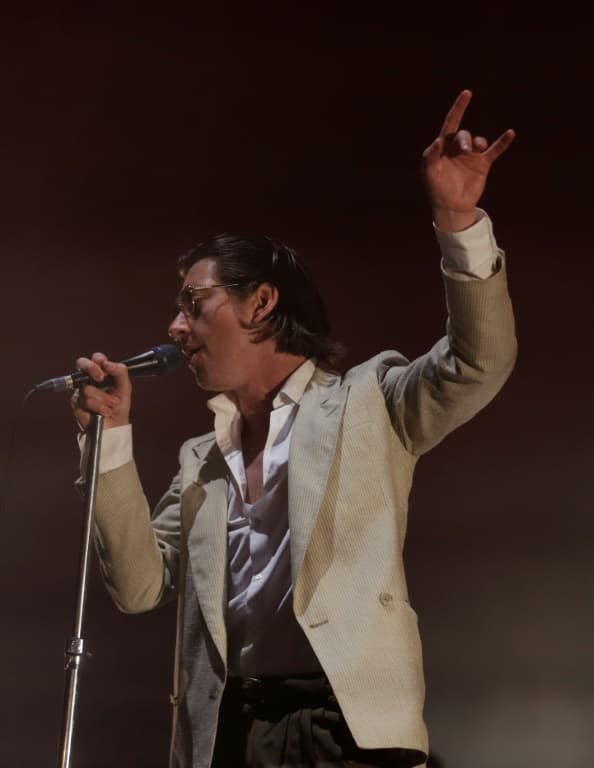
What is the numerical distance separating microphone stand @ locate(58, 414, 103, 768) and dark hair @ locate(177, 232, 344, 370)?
0.50 metres

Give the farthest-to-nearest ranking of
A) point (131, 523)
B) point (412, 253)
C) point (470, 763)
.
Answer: point (412, 253), point (470, 763), point (131, 523)

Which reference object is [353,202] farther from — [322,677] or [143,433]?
[322,677]

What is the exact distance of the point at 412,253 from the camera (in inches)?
89.9

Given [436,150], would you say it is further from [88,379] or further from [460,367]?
[88,379]

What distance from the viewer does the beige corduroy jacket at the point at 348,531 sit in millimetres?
1393

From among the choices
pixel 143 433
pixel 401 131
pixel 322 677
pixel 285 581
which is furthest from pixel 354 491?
pixel 401 131

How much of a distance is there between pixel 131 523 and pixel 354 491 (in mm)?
423

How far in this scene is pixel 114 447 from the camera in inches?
65.2

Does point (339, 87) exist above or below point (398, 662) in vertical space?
above

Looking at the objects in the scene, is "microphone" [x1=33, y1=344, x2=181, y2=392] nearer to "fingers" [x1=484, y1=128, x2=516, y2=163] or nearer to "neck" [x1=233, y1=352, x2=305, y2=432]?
"neck" [x1=233, y1=352, x2=305, y2=432]

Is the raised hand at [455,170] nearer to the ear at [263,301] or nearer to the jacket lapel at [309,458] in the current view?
the jacket lapel at [309,458]

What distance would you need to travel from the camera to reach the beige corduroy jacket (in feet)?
4.57

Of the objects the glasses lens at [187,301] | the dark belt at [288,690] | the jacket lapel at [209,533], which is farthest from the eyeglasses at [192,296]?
the dark belt at [288,690]

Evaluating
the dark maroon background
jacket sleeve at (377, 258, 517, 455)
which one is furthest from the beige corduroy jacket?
the dark maroon background
